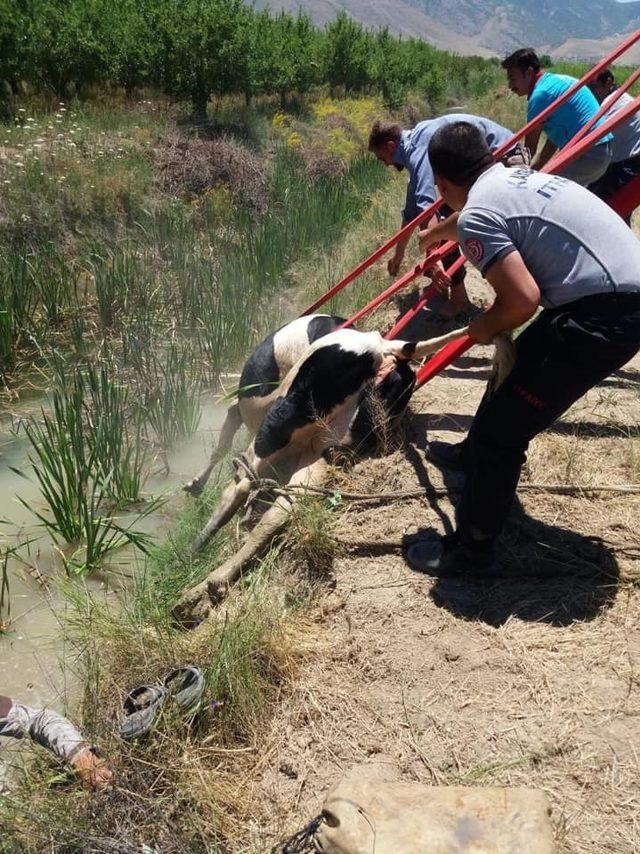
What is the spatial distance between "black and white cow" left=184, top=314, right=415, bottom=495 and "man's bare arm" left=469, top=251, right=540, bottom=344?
1050mm

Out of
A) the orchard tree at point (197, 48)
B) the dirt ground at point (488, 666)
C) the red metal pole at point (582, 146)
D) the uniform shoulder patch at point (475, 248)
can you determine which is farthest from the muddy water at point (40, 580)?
the orchard tree at point (197, 48)

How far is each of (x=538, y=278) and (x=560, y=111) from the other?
103 inches

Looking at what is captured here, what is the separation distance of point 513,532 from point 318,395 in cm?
105

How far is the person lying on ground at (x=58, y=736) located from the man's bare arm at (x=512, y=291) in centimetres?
185

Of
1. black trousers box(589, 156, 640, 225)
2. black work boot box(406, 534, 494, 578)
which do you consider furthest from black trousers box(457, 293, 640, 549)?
black trousers box(589, 156, 640, 225)

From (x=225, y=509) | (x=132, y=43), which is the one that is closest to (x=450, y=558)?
(x=225, y=509)

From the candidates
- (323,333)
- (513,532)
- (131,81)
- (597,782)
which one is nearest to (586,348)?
(513,532)

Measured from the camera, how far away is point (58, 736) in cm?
226

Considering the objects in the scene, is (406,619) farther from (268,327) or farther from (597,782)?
Answer: (268,327)

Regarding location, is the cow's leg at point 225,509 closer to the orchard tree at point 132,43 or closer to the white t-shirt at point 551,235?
the white t-shirt at point 551,235

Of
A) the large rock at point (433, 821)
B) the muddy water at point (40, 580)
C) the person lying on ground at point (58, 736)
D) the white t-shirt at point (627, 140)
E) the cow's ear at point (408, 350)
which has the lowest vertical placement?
the muddy water at point (40, 580)

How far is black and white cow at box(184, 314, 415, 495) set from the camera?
11.0 feet

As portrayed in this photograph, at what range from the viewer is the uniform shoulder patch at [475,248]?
7.27 feet

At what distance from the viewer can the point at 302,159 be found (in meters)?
10.9
